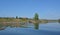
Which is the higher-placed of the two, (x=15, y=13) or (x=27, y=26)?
(x=15, y=13)

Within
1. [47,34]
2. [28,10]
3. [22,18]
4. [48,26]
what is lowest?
[47,34]

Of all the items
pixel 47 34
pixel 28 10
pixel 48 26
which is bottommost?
pixel 47 34

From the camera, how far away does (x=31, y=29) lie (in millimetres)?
2668

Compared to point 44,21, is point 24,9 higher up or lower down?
higher up

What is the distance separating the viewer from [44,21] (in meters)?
2.70

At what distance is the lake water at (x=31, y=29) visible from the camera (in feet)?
8.61

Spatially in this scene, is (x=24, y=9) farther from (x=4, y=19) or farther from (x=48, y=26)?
(x=48, y=26)

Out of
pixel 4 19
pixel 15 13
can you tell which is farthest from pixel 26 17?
pixel 4 19

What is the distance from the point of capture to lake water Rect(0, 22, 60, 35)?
8.61ft

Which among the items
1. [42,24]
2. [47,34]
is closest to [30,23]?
[42,24]

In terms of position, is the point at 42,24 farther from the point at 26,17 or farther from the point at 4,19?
the point at 4,19

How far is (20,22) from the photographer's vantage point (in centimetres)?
268

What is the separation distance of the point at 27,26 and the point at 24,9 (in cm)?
38

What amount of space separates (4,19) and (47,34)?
986mm
